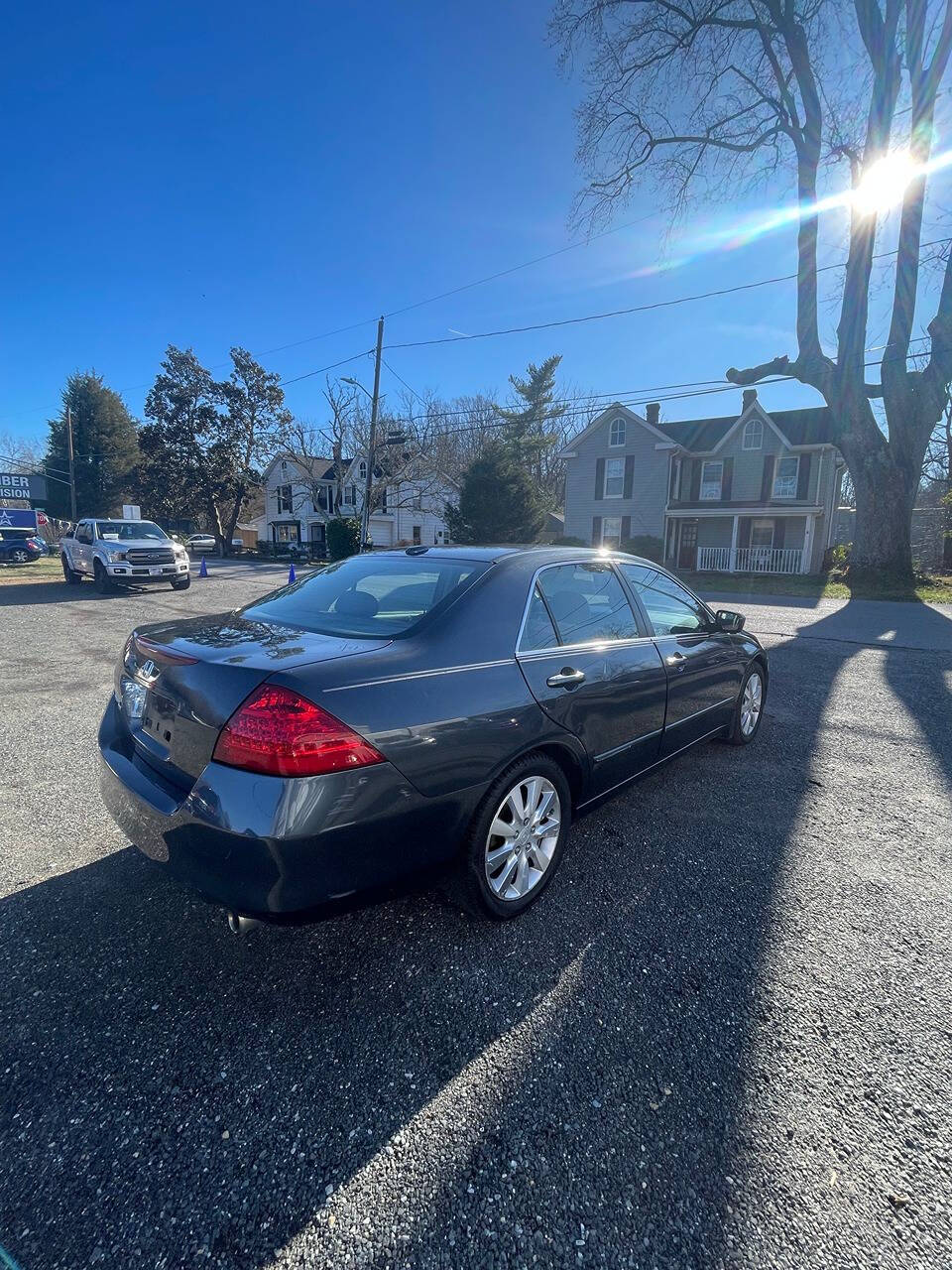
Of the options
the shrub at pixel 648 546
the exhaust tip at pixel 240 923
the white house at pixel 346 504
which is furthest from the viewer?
the white house at pixel 346 504

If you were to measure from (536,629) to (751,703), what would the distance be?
264 centimetres

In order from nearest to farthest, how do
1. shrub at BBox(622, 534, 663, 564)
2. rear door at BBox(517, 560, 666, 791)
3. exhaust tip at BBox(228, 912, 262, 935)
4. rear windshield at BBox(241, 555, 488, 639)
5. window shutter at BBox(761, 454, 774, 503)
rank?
exhaust tip at BBox(228, 912, 262, 935) < rear windshield at BBox(241, 555, 488, 639) < rear door at BBox(517, 560, 666, 791) < window shutter at BBox(761, 454, 774, 503) < shrub at BBox(622, 534, 663, 564)

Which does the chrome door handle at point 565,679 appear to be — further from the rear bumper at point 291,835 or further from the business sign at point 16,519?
the business sign at point 16,519

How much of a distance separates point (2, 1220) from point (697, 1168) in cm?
168

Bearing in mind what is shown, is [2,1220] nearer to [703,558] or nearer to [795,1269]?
[795,1269]

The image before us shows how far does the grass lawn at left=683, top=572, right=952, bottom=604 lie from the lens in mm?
17203

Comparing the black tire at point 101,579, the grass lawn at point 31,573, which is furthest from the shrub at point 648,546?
the grass lawn at point 31,573

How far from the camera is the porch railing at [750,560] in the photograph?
24.9 metres

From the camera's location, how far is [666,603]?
145 inches

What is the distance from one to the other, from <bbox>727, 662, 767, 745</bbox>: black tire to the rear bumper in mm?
2881

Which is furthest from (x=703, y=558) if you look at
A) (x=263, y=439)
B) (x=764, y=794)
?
(x=263, y=439)

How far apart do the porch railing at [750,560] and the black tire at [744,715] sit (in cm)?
2261

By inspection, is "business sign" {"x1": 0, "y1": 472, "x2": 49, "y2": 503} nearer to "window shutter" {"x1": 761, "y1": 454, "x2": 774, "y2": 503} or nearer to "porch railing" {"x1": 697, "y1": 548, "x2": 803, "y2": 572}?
"porch railing" {"x1": 697, "y1": 548, "x2": 803, "y2": 572}

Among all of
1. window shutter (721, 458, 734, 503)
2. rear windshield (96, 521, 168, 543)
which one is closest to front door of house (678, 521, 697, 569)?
window shutter (721, 458, 734, 503)
